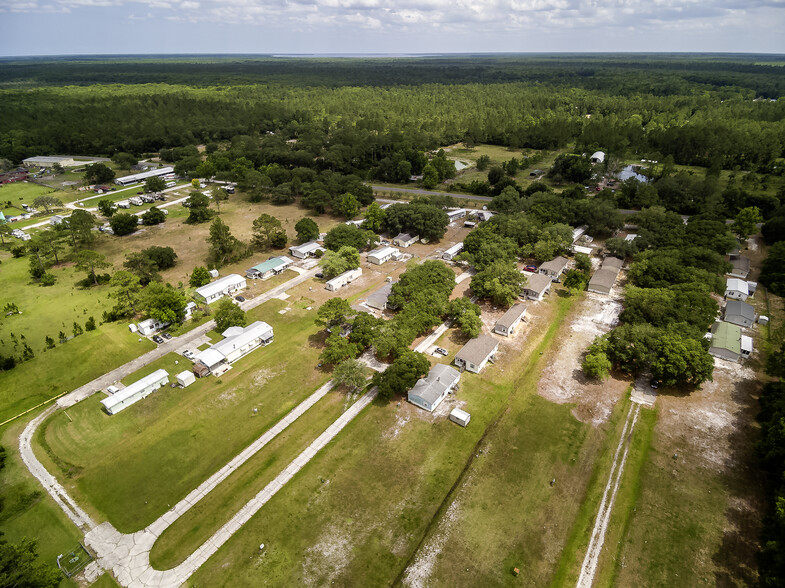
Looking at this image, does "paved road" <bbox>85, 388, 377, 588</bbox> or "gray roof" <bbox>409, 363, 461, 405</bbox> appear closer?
"paved road" <bbox>85, 388, 377, 588</bbox>

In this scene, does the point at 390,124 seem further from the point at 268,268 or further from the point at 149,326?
the point at 149,326

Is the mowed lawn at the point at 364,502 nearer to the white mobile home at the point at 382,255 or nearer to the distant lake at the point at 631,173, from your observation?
the white mobile home at the point at 382,255

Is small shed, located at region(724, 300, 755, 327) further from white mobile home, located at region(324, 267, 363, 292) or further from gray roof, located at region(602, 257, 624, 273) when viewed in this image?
white mobile home, located at region(324, 267, 363, 292)

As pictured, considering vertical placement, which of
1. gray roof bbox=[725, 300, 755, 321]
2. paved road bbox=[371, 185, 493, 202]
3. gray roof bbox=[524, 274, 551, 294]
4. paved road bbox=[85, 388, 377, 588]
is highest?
paved road bbox=[371, 185, 493, 202]

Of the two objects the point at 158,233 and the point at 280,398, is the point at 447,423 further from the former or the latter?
the point at 158,233

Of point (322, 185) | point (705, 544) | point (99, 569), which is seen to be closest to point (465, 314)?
point (705, 544)

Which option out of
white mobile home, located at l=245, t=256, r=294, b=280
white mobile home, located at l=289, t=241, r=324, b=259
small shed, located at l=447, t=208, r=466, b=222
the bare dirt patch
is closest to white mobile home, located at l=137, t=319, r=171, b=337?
white mobile home, located at l=245, t=256, r=294, b=280

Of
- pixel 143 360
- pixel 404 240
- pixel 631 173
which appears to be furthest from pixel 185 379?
pixel 631 173
